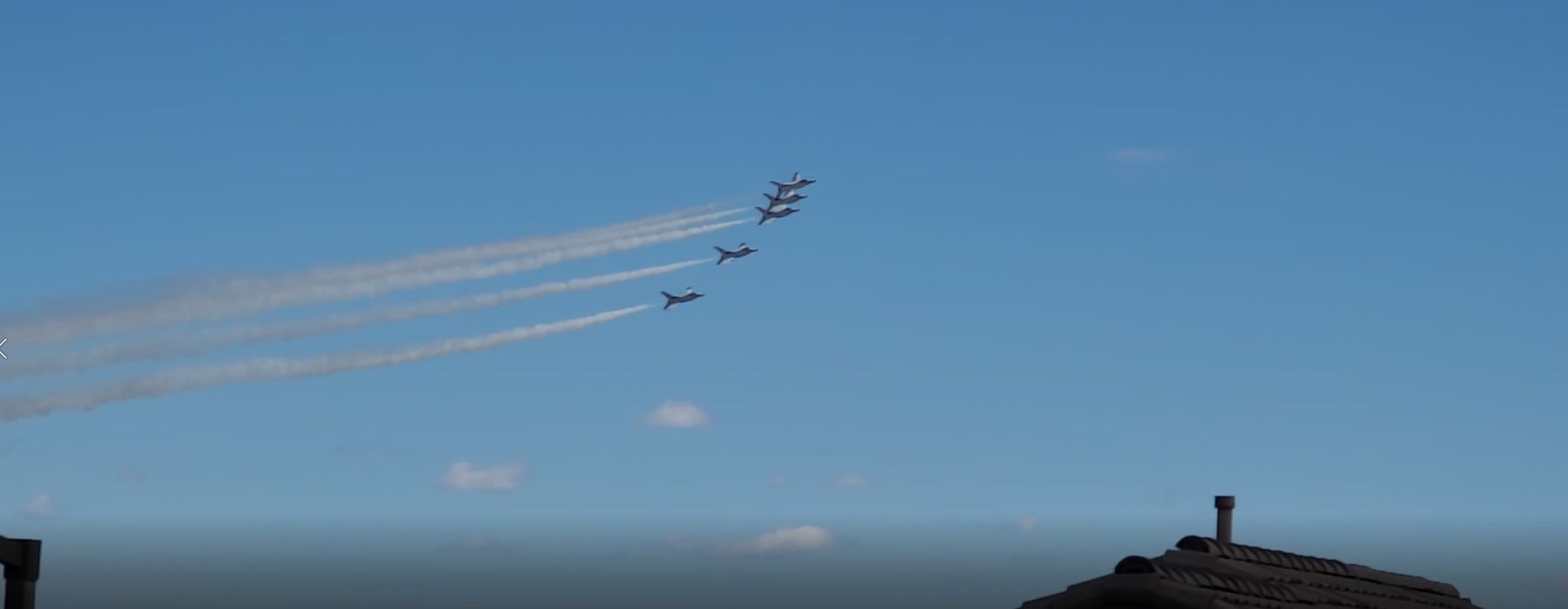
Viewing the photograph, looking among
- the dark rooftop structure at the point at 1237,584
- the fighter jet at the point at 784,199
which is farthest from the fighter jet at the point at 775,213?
the dark rooftop structure at the point at 1237,584

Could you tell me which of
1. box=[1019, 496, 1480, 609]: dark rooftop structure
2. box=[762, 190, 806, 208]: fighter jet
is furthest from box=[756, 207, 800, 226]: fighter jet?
box=[1019, 496, 1480, 609]: dark rooftop structure

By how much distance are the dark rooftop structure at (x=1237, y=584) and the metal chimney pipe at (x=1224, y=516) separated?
20mm

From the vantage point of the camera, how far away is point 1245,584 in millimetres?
39844

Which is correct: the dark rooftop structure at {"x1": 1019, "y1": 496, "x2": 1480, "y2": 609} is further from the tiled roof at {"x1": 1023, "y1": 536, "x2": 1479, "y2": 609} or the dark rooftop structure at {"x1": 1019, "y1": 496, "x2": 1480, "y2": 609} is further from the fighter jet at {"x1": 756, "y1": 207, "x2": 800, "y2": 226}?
the fighter jet at {"x1": 756, "y1": 207, "x2": 800, "y2": 226}

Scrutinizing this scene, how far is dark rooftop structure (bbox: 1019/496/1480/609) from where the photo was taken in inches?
1455

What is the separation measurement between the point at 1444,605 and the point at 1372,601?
184 inches

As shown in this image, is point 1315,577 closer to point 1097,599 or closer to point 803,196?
point 1097,599

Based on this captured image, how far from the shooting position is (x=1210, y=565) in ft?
134

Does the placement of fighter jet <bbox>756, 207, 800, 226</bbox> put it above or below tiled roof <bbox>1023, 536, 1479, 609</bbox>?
above

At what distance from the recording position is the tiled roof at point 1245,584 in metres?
37.0

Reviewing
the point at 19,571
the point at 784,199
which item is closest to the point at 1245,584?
the point at 19,571

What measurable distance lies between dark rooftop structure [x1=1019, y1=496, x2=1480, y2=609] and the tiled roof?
15 millimetres

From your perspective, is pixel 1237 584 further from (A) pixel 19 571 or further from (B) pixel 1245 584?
(A) pixel 19 571

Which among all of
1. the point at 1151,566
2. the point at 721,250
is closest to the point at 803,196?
the point at 721,250
